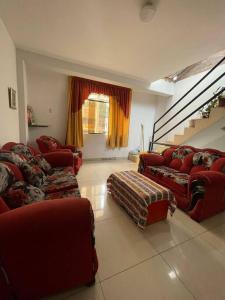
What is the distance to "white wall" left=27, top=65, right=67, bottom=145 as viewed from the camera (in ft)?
12.0

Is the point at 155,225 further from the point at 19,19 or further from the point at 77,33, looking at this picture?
the point at 19,19

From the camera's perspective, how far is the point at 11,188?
115cm

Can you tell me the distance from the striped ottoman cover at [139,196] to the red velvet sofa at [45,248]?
30.8 inches

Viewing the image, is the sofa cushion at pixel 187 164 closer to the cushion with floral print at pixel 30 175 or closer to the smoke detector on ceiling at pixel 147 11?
the smoke detector on ceiling at pixel 147 11

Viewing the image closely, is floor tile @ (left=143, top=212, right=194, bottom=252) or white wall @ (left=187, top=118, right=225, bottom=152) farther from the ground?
white wall @ (left=187, top=118, right=225, bottom=152)

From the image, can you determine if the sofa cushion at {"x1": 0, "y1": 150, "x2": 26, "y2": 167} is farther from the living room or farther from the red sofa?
the red sofa

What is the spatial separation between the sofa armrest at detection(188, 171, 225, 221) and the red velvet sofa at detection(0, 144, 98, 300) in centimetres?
148

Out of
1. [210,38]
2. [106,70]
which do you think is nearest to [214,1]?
[210,38]

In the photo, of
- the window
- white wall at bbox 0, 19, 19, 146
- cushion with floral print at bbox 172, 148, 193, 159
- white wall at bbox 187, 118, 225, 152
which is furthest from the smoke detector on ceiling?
white wall at bbox 187, 118, 225, 152

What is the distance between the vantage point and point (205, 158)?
92.9 inches

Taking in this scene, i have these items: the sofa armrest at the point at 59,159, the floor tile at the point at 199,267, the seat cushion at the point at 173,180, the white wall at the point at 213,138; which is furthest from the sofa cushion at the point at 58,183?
the white wall at the point at 213,138

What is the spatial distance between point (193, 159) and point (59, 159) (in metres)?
2.33

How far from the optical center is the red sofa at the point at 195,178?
5.93 feet

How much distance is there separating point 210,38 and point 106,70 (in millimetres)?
2116
